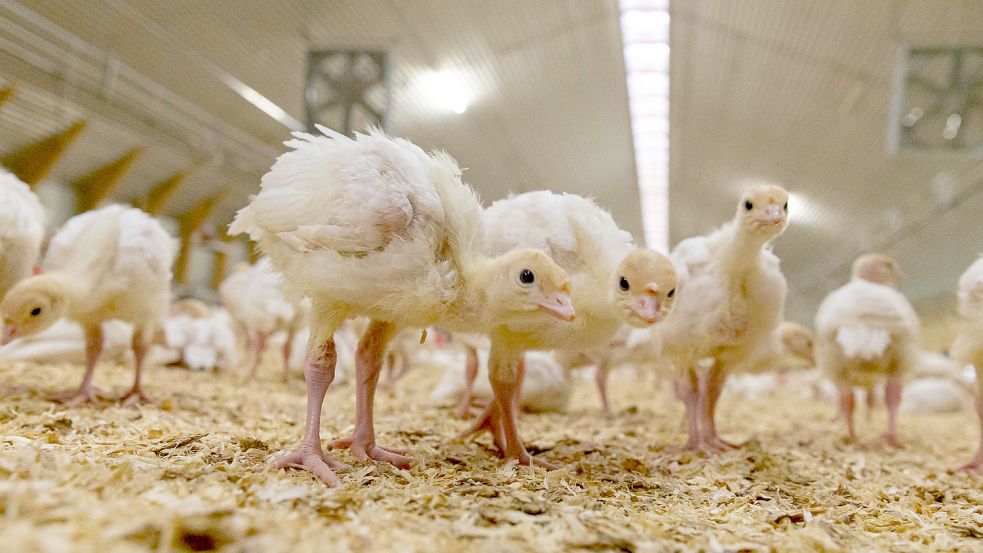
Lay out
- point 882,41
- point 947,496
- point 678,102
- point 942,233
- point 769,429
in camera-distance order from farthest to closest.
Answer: point 678,102
point 942,233
point 882,41
point 769,429
point 947,496

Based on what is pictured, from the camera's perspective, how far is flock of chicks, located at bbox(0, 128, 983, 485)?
7.67 feet

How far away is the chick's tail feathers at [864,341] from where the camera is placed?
4.38 meters

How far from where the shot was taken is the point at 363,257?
2.35m

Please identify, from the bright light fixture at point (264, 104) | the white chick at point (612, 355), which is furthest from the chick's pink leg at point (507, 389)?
the bright light fixture at point (264, 104)

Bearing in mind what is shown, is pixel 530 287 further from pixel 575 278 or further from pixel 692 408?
pixel 692 408

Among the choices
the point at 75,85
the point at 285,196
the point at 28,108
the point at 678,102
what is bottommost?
the point at 285,196

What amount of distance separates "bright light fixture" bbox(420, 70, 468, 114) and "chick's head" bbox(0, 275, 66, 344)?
19.1 feet

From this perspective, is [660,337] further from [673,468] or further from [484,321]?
[484,321]

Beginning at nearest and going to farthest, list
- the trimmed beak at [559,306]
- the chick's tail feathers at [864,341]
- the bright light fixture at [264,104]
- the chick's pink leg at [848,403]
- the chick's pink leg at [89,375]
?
1. the trimmed beak at [559,306]
2. the chick's pink leg at [89,375]
3. the chick's tail feathers at [864,341]
4. the chick's pink leg at [848,403]
5. the bright light fixture at [264,104]

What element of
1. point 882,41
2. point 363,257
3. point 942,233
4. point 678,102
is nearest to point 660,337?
point 363,257

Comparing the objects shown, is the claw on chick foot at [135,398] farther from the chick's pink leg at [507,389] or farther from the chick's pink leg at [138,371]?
the chick's pink leg at [507,389]

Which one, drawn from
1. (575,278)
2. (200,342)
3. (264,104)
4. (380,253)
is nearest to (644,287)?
(575,278)

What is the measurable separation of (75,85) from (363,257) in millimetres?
2986

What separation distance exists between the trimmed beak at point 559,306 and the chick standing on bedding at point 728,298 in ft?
4.74
